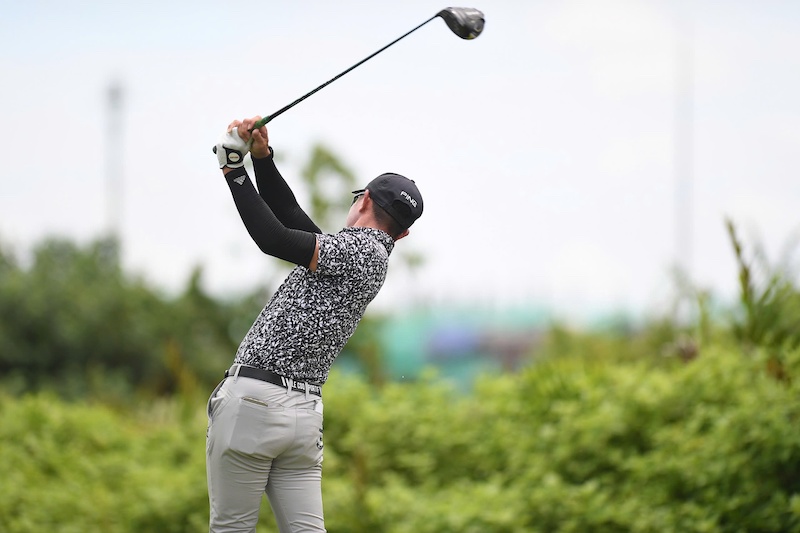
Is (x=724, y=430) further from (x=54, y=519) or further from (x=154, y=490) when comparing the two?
(x=54, y=519)

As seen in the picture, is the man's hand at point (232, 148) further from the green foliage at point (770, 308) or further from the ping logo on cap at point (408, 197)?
the green foliage at point (770, 308)

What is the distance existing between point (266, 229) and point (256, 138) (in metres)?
0.39

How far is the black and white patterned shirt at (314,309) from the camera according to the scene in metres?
3.58

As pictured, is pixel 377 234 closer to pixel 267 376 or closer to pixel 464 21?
pixel 267 376

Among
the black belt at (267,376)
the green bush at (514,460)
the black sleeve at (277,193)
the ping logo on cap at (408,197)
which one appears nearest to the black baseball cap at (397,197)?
the ping logo on cap at (408,197)

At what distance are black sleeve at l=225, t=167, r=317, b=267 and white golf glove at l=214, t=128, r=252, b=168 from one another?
3cm

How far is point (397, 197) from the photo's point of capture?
12.4 ft

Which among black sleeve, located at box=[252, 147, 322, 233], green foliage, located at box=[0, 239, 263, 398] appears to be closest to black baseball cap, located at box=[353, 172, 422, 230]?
black sleeve, located at box=[252, 147, 322, 233]

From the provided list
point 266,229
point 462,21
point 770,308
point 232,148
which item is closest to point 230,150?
point 232,148

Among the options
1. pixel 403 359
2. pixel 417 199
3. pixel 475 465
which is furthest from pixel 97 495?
pixel 403 359

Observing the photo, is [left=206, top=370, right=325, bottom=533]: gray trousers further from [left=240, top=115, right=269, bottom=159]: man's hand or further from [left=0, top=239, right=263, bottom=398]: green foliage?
[left=0, top=239, right=263, bottom=398]: green foliage

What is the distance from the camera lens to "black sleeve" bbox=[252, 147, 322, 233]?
3.87 metres

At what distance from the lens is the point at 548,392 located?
771 cm

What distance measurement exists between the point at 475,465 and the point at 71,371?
1095 cm
